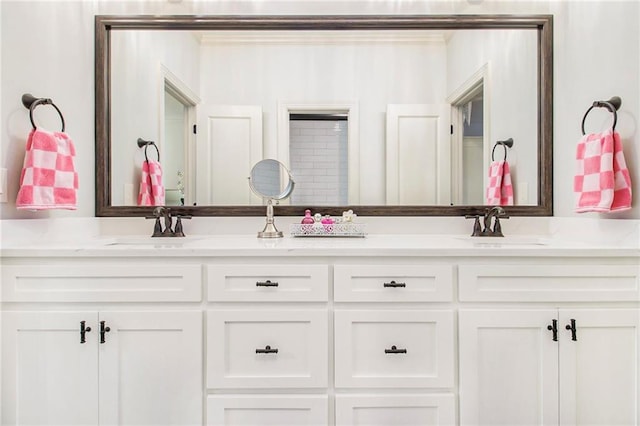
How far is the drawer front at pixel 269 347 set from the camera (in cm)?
122

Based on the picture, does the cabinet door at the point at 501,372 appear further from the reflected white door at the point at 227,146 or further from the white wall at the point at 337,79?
the reflected white door at the point at 227,146

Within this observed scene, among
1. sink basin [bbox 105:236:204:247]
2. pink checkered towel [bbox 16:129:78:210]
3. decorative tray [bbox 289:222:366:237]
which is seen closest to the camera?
pink checkered towel [bbox 16:129:78:210]

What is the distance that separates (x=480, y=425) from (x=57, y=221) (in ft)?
6.11

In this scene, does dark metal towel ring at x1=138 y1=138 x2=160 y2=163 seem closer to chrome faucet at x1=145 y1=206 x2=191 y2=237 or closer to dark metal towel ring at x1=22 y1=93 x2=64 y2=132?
chrome faucet at x1=145 y1=206 x2=191 y2=237

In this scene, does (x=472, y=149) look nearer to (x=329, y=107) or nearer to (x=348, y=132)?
(x=348, y=132)

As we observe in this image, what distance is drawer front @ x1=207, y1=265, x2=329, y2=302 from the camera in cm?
122

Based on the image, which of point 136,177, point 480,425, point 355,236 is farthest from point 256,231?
point 480,425

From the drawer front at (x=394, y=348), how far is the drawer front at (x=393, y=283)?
2.1 inches

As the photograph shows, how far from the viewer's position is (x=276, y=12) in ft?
5.85

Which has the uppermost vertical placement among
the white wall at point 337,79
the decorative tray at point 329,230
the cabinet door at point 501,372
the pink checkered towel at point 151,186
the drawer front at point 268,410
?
the white wall at point 337,79

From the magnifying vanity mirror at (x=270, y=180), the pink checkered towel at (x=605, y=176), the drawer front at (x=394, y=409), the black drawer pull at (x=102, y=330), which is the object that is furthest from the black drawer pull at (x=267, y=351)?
the pink checkered towel at (x=605, y=176)

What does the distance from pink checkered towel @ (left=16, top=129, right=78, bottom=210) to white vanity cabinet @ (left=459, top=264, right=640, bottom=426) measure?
1566mm

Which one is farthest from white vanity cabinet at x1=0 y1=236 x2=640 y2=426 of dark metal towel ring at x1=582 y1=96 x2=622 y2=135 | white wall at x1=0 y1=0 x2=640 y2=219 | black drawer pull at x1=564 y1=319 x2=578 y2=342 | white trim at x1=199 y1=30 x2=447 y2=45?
white trim at x1=199 y1=30 x2=447 y2=45

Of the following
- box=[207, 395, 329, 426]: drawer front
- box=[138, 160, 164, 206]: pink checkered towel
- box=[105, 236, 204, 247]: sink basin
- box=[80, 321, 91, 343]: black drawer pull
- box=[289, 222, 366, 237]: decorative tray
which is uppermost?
box=[138, 160, 164, 206]: pink checkered towel
